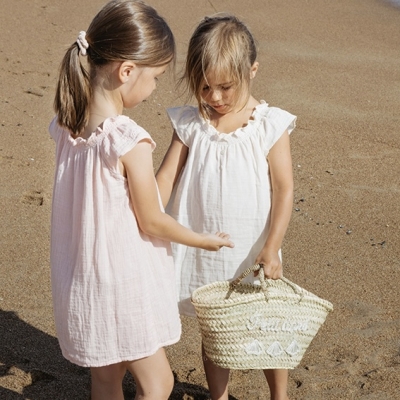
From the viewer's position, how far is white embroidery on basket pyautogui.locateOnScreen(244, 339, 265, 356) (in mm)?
3049

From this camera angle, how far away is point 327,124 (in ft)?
24.8

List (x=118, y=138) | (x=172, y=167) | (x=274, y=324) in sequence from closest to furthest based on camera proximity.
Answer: (x=118, y=138)
(x=274, y=324)
(x=172, y=167)

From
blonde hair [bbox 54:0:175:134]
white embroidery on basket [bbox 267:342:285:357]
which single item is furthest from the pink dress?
white embroidery on basket [bbox 267:342:285:357]

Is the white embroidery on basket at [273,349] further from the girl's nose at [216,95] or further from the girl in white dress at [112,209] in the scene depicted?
the girl's nose at [216,95]

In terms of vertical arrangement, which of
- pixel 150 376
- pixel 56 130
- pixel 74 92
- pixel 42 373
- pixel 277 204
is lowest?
pixel 42 373

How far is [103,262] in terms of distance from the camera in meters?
2.69

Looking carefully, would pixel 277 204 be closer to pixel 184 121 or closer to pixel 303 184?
pixel 184 121

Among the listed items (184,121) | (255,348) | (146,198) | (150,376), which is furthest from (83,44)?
(255,348)

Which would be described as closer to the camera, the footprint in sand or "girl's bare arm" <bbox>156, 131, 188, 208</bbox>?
"girl's bare arm" <bbox>156, 131, 188, 208</bbox>

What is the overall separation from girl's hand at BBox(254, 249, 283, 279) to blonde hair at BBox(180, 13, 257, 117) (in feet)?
2.08

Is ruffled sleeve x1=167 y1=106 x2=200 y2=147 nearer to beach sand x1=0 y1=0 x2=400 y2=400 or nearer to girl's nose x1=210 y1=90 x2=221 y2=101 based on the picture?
girl's nose x1=210 y1=90 x2=221 y2=101

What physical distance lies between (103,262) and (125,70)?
0.64 m

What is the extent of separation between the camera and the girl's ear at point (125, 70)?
2646 millimetres

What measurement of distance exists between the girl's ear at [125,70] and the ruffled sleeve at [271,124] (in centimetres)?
72
